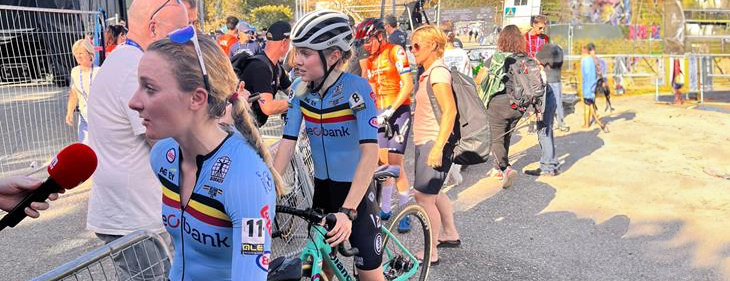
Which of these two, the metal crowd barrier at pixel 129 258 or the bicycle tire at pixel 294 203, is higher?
the metal crowd barrier at pixel 129 258

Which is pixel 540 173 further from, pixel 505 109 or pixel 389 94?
pixel 389 94

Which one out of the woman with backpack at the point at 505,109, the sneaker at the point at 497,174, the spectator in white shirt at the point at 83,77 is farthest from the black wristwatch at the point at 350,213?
the sneaker at the point at 497,174

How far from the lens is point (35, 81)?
29.6 ft

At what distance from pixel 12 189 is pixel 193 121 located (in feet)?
2.10

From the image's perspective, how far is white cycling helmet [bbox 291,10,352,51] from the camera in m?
3.42

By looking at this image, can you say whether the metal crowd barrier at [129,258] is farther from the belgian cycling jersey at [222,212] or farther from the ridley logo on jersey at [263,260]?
the ridley logo on jersey at [263,260]

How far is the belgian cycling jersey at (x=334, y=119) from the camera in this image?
3.51m

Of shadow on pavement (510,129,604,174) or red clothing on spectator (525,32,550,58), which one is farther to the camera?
red clothing on spectator (525,32,550,58)

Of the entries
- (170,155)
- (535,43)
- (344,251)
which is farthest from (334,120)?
(535,43)

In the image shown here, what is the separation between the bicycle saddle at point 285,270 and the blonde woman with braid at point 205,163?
0.41 metres

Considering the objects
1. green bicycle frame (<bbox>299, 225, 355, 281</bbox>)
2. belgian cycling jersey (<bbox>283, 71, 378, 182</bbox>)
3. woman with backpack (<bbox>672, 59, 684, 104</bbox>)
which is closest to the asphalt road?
belgian cycling jersey (<bbox>283, 71, 378, 182</bbox>)

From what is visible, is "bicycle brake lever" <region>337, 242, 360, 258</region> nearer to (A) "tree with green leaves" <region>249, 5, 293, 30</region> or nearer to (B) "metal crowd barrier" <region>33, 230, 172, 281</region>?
(B) "metal crowd barrier" <region>33, 230, 172, 281</region>

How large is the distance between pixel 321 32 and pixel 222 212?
5.69ft

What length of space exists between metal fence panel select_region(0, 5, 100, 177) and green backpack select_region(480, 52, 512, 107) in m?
5.71
